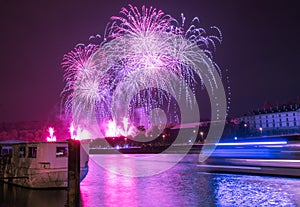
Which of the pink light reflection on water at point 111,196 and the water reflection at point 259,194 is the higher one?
the water reflection at point 259,194

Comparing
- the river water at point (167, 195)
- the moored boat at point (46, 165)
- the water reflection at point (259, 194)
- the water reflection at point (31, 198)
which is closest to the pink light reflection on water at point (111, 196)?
the river water at point (167, 195)

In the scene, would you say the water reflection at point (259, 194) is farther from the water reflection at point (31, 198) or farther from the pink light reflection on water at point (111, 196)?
the water reflection at point (31, 198)

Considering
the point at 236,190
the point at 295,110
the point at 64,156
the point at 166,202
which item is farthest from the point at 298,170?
the point at 295,110

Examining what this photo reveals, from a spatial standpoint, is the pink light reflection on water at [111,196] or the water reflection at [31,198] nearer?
the pink light reflection on water at [111,196]

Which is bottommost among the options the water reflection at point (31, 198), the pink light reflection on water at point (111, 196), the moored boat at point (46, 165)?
the water reflection at point (31, 198)

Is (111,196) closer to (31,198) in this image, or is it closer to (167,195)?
(167,195)

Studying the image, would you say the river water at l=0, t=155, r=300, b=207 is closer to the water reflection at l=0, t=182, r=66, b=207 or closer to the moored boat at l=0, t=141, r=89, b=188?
the water reflection at l=0, t=182, r=66, b=207

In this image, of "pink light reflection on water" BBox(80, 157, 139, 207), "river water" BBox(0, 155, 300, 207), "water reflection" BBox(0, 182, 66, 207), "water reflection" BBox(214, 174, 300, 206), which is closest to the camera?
"water reflection" BBox(214, 174, 300, 206)

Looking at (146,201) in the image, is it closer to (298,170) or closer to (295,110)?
(298,170)

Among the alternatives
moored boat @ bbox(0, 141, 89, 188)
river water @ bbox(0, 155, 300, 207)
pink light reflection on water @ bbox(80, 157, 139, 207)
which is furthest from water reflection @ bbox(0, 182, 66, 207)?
pink light reflection on water @ bbox(80, 157, 139, 207)

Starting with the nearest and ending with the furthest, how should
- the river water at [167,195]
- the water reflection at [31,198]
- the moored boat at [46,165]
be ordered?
the river water at [167,195] → the water reflection at [31,198] → the moored boat at [46,165]

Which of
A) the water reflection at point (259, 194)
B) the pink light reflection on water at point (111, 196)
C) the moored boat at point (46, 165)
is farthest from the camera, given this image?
the moored boat at point (46, 165)

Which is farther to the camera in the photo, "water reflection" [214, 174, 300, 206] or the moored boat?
the moored boat

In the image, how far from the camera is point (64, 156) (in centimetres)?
1552
